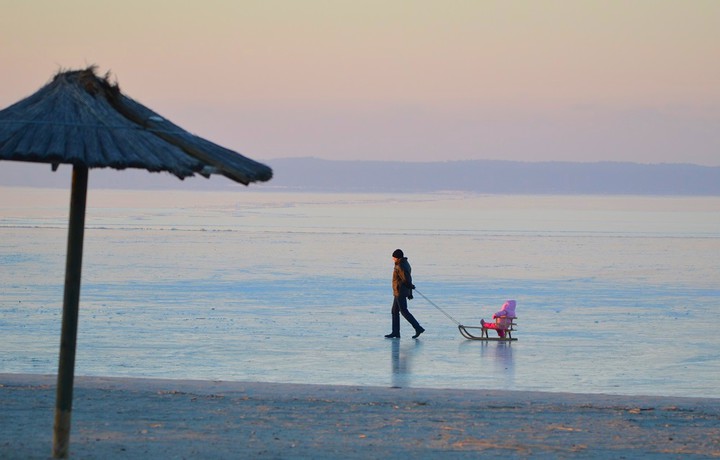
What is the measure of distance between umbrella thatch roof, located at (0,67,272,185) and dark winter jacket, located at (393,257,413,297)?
9304 mm

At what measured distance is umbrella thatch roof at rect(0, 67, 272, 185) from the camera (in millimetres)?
7496

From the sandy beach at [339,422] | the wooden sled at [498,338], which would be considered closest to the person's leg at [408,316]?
the wooden sled at [498,338]

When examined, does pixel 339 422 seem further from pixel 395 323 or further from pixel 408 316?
pixel 408 316

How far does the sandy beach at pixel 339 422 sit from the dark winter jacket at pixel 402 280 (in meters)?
5.61

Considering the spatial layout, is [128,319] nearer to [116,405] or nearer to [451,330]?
[451,330]

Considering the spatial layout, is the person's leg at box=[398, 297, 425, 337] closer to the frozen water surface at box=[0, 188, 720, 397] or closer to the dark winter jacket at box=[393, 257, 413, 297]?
the dark winter jacket at box=[393, 257, 413, 297]

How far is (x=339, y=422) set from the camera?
1018 cm

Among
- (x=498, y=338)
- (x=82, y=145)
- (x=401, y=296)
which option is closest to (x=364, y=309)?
(x=401, y=296)

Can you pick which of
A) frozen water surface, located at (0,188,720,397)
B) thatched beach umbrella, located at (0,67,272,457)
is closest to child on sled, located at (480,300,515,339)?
frozen water surface, located at (0,188,720,397)

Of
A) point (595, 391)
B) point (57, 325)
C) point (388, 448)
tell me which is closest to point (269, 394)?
point (388, 448)

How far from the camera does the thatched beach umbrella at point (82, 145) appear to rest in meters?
7.53

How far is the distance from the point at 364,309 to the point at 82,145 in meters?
13.7

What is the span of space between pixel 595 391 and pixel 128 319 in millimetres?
8385

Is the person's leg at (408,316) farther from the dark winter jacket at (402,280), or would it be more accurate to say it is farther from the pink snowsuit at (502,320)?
the pink snowsuit at (502,320)
